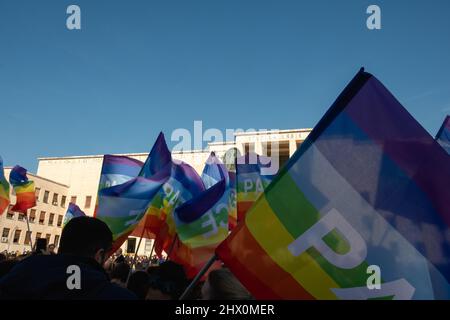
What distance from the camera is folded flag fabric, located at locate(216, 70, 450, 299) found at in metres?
2.39

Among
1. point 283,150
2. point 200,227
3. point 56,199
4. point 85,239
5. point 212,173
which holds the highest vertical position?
point 85,239

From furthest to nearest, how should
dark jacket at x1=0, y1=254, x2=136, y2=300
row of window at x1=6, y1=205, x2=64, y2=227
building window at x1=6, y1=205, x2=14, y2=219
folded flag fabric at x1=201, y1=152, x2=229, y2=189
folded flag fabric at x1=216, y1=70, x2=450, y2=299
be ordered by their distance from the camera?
row of window at x1=6, y1=205, x2=64, y2=227
building window at x1=6, y1=205, x2=14, y2=219
folded flag fabric at x1=201, y1=152, x2=229, y2=189
folded flag fabric at x1=216, y1=70, x2=450, y2=299
dark jacket at x1=0, y1=254, x2=136, y2=300

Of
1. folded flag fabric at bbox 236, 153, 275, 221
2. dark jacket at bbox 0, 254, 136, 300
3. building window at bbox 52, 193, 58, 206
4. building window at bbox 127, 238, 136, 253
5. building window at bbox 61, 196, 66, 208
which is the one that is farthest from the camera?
building window at bbox 61, 196, 66, 208

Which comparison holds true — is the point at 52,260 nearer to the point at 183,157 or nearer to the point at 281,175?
the point at 281,175

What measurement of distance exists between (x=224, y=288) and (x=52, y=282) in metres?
1.08

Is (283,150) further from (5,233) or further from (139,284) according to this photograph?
(139,284)

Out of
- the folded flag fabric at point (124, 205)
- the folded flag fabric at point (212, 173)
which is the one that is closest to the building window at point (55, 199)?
the folded flag fabric at point (212, 173)

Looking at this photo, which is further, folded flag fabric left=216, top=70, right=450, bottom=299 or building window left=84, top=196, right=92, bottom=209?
building window left=84, top=196, right=92, bottom=209

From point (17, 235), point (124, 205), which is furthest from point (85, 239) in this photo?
point (17, 235)

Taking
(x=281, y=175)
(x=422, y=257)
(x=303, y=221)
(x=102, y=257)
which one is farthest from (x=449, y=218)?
(x=102, y=257)

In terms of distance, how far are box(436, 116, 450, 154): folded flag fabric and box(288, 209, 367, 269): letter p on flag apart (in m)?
6.09

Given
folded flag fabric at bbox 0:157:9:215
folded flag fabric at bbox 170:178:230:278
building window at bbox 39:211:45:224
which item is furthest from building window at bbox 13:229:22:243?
folded flag fabric at bbox 170:178:230:278

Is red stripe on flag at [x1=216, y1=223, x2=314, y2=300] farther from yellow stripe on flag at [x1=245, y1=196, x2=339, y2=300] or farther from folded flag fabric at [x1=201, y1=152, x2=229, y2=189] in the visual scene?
folded flag fabric at [x1=201, y1=152, x2=229, y2=189]

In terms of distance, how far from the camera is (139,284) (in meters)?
4.26
